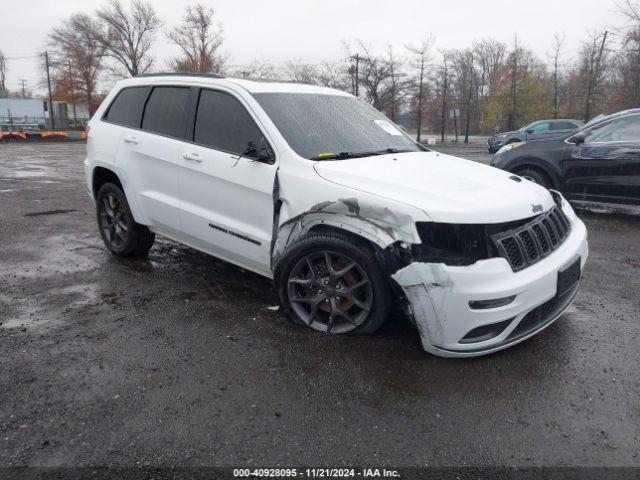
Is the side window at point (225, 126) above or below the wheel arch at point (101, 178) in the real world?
above

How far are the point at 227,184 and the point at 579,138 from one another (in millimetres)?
6329

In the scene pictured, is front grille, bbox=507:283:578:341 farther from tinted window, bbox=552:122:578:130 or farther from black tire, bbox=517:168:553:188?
tinted window, bbox=552:122:578:130

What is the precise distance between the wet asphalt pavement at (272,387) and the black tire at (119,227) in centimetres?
65

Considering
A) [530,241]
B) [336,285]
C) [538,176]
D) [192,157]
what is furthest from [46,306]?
[538,176]

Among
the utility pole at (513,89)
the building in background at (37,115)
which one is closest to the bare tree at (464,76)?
the utility pole at (513,89)

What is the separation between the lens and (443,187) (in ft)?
11.0

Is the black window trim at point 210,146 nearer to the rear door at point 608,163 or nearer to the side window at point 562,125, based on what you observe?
the rear door at point 608,163

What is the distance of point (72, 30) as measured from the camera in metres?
56.6

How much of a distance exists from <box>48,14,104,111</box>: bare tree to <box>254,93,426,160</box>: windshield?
58555 mm

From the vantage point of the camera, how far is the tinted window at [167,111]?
4539mm

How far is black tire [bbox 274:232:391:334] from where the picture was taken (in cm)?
328

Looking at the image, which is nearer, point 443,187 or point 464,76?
point 443,187

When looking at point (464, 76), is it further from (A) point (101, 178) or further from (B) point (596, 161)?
(A) point (101, 178)

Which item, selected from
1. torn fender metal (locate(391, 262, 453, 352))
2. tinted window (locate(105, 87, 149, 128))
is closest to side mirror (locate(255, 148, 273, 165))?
torn fender metal (locate(391, 262, 453, 352))
